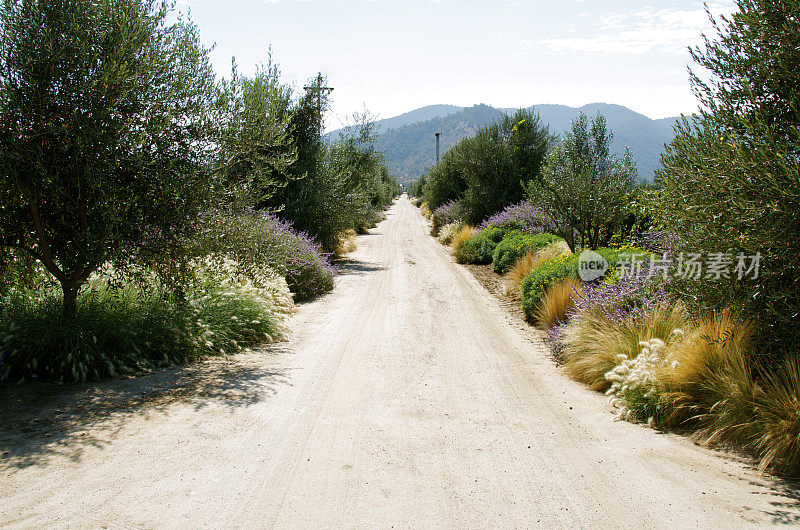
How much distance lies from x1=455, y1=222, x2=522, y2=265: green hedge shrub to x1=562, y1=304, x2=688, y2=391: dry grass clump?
35.6ft

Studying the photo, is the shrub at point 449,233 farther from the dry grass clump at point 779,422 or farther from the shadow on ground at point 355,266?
the dry grass clump at point 779,422

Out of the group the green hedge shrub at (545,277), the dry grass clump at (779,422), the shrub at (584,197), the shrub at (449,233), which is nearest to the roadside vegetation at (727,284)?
the dry grass clump at (779,422)

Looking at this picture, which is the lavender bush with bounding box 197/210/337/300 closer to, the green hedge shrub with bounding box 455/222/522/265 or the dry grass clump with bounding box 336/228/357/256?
the dry grass clump with bounding box 336/228/357/256

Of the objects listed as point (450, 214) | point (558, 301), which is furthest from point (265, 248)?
point (450, 214)

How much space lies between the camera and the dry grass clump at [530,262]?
1220 centimetres

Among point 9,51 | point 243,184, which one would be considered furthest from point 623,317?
point 9,51

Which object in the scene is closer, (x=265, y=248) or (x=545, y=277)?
(x=545, y=277)

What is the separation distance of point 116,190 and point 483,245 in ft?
45.6

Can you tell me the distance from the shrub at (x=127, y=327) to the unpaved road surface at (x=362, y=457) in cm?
44

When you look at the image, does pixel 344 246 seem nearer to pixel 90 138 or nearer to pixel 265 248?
pixel 265 248

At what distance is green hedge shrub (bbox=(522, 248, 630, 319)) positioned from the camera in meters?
9.25

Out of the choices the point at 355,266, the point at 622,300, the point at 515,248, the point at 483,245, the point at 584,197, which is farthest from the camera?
the point at 483,245

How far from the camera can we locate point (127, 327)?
20.3 feet

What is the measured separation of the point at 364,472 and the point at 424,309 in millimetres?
6805
